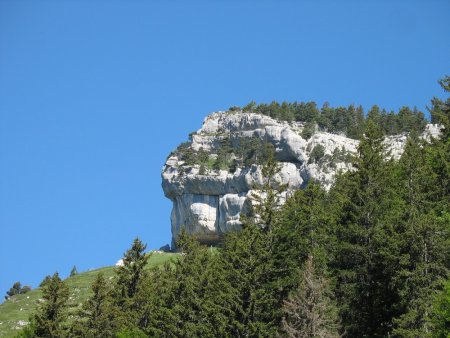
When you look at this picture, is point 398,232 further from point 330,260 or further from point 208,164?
point 208,164

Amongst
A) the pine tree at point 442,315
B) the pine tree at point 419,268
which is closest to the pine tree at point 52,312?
the pine tree at point 419,268

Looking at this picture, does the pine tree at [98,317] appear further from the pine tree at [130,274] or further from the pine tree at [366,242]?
the pine tree at [366,242]

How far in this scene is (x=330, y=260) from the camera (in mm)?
45938

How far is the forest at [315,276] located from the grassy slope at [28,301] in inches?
1918

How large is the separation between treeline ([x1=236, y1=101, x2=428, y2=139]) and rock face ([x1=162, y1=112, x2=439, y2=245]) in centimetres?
335

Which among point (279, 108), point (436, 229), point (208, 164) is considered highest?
point (279, 108)

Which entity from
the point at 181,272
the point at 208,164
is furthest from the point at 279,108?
the point at 181,272

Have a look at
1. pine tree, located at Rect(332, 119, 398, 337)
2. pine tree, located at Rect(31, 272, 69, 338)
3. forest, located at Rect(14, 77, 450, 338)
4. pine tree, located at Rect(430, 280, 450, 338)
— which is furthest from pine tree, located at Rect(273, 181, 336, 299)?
pine tree, located at Rect(31, 272, 69, 338)

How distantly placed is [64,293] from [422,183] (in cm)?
2694

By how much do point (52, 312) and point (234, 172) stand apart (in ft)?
366

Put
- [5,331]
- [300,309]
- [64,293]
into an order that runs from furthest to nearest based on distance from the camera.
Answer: [5,331]
[64,293]
[300,309]

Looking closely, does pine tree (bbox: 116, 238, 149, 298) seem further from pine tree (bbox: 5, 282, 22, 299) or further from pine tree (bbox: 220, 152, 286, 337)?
pine tree (bbox: 5, 282, 22, 299)

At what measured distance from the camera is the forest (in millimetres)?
35312

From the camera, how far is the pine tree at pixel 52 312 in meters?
49.3
